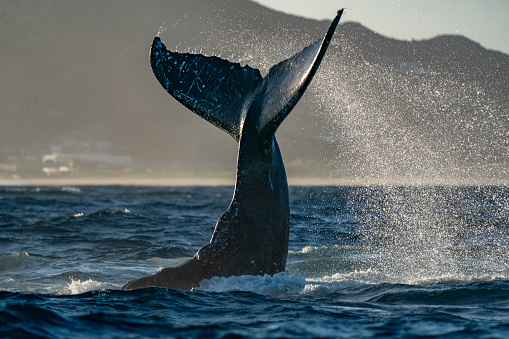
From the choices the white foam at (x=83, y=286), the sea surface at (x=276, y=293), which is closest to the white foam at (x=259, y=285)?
the sea surface at (x=276, y=293)

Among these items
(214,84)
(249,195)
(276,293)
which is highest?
(214,84)

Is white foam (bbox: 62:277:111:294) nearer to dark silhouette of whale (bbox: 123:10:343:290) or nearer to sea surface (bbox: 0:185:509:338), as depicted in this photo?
sea surface (bbox: 0:185:509:338)

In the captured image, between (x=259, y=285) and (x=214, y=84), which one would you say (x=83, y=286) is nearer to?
(x=259, y=285)

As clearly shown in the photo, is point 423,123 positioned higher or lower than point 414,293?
higher

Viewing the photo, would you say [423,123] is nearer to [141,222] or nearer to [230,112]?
[141,222]

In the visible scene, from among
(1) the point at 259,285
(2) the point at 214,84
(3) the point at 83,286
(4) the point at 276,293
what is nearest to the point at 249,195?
(1) the point at 259,285

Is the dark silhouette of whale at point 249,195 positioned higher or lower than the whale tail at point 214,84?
lower

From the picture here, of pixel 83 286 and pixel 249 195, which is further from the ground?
pixel 249 195

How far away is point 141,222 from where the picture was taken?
63.2 ft

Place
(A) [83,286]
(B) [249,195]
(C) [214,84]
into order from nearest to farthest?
1. (B) [249,195]
2. (C) [214,84]
3. (A) [83,286]

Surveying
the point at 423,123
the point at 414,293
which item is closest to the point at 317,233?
the point at 414,293

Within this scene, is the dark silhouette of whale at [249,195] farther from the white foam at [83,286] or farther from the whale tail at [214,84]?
the white foam at [83,286]

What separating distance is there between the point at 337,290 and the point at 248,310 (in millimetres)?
1680

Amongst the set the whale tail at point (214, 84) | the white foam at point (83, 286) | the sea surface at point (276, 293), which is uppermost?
the whale tail at point (214, 84)
